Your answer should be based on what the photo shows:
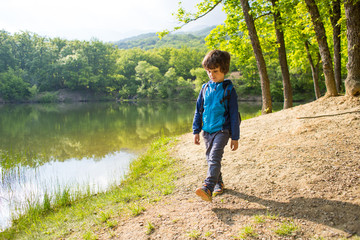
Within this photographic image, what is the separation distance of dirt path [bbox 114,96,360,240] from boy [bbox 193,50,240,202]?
45 centimetres

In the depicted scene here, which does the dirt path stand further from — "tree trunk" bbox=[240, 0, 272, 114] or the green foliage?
the green foliage

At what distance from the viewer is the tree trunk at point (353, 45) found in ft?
20.4

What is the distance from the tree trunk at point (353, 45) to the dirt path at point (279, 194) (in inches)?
27.9

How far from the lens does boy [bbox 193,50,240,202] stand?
328 cm

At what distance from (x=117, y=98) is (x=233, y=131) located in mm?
68455

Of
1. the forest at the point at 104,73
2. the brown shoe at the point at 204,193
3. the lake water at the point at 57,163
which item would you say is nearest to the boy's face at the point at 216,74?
the brown shoe at the point at 204,193

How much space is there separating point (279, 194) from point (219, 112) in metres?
1.41

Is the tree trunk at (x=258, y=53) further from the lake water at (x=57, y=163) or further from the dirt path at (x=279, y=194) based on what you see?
the lake water at (x=57, y=163)

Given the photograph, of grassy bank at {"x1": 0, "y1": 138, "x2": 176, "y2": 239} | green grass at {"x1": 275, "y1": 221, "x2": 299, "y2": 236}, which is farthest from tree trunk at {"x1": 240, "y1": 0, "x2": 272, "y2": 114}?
green grass at {"x1": 275, "y1": 221, "x2": 299, "y2": 236}

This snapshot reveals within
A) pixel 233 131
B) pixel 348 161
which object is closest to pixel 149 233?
pixel 233 131

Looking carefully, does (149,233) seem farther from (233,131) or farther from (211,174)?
(233,131)

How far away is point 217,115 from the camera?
11.1ft

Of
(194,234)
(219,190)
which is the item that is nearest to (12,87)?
(219,190)

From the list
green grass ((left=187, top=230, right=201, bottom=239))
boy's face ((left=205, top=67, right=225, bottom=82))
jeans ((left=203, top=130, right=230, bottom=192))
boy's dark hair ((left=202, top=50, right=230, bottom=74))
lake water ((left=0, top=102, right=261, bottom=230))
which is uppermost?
boy's dark hair ((left=202, top=50, right=230, bottom=74))
